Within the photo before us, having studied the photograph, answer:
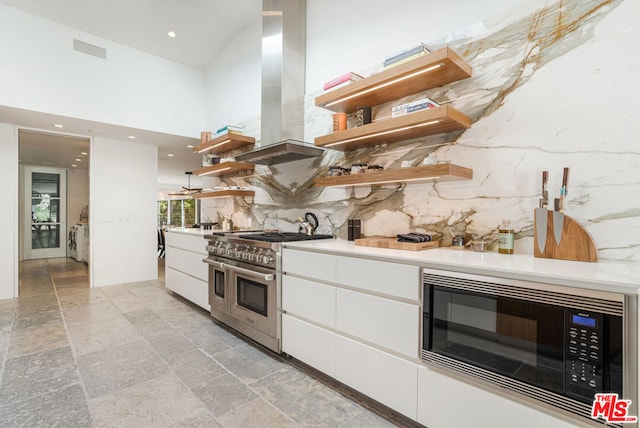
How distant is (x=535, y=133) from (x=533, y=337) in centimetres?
117

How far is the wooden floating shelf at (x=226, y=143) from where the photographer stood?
12.8 ft

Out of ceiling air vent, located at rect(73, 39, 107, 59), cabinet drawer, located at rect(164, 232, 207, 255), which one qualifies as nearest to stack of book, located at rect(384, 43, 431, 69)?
cabinet drawer, located at rect(164, 232, 207, 255)

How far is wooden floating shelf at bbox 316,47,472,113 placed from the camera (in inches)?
73.5

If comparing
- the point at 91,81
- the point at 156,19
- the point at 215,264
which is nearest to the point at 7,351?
the point at 215,264

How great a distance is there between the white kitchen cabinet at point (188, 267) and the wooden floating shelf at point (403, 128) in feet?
6.75

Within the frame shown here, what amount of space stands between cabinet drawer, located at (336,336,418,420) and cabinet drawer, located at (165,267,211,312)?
202cm

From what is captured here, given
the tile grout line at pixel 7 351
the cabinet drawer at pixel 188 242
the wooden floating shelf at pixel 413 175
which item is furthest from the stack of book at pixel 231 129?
the tile grout line at pixel 7 351

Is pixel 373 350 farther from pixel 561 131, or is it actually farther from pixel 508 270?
pixel 561 131

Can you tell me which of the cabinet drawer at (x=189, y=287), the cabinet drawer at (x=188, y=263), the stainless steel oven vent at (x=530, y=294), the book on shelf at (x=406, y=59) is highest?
the book on shelf at (x=406, y=59)

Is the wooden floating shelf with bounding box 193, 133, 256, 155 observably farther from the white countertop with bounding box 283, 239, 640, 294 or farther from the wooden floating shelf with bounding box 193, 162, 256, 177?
the white countertop with bounding box 283, 239, 640, 294

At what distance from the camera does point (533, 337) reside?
4.18ft

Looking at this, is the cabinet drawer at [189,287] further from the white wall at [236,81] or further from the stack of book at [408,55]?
the stack of book at [408,55]

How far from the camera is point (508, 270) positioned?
4.21ft

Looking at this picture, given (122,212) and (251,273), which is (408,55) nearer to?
(251,273)
